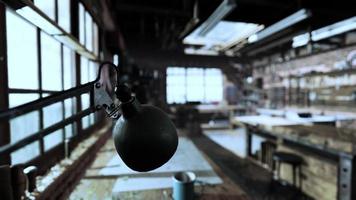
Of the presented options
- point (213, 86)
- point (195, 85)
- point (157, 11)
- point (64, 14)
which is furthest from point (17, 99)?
point (213, 86)

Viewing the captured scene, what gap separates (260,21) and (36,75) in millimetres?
1920

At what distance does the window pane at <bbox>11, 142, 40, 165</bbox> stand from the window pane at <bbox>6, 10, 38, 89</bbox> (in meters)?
0.31

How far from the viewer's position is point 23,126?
40.6 inches

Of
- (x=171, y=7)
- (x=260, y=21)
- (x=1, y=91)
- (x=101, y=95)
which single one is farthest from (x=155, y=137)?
(x=171, y=7)

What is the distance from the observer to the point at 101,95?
54cm

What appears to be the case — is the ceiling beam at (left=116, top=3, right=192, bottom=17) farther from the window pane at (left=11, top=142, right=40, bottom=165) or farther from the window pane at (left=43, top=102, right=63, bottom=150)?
the window pane at (left=11, top=142, right=40, bottom=165)

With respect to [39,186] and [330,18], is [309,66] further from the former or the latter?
[39,186]

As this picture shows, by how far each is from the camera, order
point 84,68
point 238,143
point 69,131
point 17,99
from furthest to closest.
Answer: point 238,143 < point 84,68 < point 69,131 < point 17,99

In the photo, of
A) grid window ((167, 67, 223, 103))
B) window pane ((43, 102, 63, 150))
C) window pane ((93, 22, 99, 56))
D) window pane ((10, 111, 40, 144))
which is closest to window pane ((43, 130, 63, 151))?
window pane ((43, 102, 63, 150))

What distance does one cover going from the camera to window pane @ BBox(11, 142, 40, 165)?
3.17ft

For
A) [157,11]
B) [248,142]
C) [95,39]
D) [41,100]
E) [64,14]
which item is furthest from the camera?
[248,142]

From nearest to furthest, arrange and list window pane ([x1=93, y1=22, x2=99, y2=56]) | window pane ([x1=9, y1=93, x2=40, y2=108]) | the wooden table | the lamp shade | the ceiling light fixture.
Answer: the lamp shade < window pane ([x1=9, y1=93, x2=40, y2=108]) < the wooden table < the ceiling light fixture < window pane ([x1=93, y1=22, x2=99, y2=56])

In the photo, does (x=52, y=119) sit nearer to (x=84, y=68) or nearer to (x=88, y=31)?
(x=84, y=68)

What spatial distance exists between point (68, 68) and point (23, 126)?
2.38 ft
